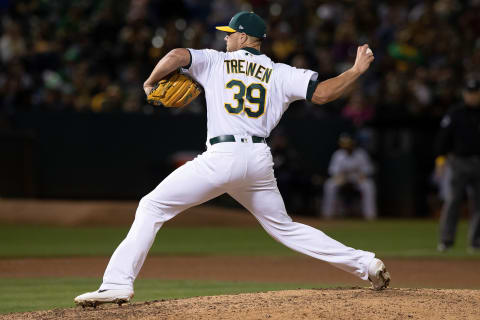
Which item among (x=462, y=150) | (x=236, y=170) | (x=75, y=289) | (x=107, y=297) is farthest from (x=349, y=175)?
(x=107, y=297)

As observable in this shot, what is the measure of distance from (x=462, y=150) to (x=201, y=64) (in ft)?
19.2

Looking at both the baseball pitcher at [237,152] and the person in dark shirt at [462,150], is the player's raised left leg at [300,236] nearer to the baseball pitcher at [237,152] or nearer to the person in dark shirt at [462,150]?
the baseball pitcher at [237,152]


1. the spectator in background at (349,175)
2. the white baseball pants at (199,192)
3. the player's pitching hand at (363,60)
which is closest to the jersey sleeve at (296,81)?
the player's pitching hand at (363,60)

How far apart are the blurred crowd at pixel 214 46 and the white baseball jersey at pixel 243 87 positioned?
34.0ft

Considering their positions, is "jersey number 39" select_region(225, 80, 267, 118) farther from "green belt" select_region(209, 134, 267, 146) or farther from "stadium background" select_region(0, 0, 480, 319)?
"stadium background" select_region(0, 0, 480, 319)

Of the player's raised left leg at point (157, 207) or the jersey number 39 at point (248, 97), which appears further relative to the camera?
the jersey number 39 at point (248, 97)

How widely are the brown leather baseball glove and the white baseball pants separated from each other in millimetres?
461

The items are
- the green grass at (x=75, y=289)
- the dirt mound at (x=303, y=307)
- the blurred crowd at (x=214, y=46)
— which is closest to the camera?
the dirt mound at (x=303, y=307)

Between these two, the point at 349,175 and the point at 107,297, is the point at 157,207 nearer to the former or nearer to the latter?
the point at 107,297

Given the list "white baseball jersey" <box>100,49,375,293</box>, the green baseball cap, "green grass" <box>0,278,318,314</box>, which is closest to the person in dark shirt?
"green grass" <box>0,278,318,314</box>

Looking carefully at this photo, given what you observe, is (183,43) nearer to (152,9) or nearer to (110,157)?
(152,9)

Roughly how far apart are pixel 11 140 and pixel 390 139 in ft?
25.0

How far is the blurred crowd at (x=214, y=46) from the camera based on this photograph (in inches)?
657

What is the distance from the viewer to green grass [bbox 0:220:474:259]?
38.3ft
